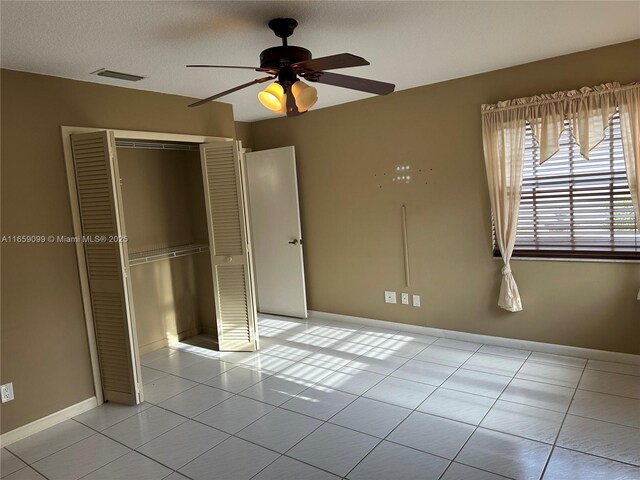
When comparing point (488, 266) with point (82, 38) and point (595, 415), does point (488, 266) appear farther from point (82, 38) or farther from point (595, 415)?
point (82, 38)

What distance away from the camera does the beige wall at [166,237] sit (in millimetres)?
4235

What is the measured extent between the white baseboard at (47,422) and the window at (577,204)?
352cm

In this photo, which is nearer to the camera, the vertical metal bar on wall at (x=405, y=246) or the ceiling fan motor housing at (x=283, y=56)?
the ceiling fan motor housing at (x=283, y=56)

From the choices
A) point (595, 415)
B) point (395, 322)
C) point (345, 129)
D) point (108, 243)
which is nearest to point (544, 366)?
point (595, 415)

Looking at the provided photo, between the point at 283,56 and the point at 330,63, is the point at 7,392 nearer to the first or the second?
the point at 283,56

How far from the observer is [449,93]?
3939 millimetres

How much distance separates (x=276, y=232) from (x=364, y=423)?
9.28 feet

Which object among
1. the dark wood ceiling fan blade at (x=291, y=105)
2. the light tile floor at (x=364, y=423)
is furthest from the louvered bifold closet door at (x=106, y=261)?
the dark wood ceiling fan blade at (x=291, y=105)

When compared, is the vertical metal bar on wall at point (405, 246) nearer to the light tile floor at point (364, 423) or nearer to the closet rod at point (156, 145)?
the light tile floor at point (364, 423)

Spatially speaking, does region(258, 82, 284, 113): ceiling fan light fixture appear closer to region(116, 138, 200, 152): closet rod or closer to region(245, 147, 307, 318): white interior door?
region(116, 138, 200, 152): closet rod

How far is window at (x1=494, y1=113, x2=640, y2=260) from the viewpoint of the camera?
10.8ft

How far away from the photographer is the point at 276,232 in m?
5.25

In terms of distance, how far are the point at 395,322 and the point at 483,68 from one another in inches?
97.5

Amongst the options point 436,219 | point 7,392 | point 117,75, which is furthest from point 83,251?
point 436,219
